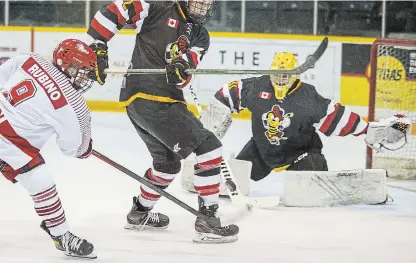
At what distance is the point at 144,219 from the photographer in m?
4.14

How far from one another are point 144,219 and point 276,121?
0.96 metres

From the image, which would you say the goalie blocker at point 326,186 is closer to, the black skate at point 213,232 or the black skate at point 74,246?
the black skate at point 213,232

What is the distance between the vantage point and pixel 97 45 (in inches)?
152

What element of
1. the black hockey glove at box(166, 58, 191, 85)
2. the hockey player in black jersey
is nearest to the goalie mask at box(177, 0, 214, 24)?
the hockey player in black jersey

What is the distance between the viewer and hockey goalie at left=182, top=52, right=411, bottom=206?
470 centimetres

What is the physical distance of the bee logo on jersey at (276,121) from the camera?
15.7 feet

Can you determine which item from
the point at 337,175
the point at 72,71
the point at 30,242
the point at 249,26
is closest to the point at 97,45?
the point at 72,71

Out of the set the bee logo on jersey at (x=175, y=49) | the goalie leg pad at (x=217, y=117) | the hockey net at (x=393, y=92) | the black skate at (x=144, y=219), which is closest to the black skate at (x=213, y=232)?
the black skate at (x=144, y=219)

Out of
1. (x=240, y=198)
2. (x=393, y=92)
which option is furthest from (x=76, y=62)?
(x=393, y=92)

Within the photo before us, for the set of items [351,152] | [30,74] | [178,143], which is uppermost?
[30,74]

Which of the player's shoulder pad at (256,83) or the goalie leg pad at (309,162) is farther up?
the player's shoulder pad at (256,83)

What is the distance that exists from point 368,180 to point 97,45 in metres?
1.59

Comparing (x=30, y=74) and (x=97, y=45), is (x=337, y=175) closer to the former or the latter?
(x=97, y=45)

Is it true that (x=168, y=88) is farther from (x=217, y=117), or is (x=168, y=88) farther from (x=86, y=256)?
(x=217, y=117)
